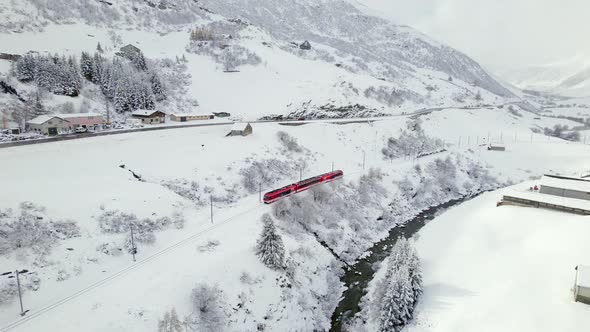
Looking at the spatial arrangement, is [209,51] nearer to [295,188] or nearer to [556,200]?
[295,188]

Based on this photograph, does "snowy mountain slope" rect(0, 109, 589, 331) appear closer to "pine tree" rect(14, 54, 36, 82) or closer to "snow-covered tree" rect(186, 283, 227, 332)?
"snow-covered tree" rect(186, 283, 227, 332)

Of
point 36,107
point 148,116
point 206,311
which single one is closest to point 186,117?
point 148,116

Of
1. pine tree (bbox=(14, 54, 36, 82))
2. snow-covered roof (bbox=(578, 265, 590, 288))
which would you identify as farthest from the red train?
pine tree (bbox=(14, 54, 36, 82))

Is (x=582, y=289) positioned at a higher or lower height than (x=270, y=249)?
lower

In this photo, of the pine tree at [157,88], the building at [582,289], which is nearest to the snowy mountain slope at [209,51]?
the pine tree at [157,88]

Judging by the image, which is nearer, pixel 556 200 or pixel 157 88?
pixel 556 200

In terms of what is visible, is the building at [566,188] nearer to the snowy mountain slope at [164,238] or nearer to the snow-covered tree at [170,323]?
the snowy mountain slope at [164,238]

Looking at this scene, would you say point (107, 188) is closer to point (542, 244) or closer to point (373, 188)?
point (373, 188)
